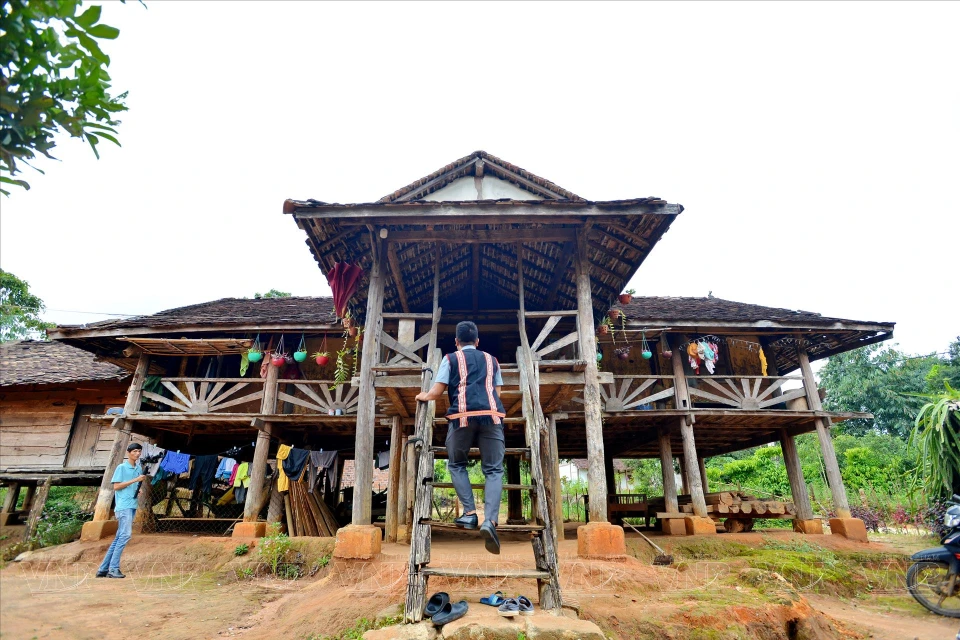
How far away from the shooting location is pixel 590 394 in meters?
6.62

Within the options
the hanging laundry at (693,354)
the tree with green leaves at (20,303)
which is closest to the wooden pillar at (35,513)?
the tree with green leaves at (20,303)

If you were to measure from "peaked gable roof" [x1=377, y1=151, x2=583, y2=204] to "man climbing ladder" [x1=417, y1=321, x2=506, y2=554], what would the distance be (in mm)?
4345

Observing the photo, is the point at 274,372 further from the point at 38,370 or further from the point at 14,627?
the point at 14,627

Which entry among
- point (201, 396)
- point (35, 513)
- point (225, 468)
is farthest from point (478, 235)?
point (35, 513)

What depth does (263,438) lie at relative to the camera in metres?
10.4

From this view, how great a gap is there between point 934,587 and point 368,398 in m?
7.04

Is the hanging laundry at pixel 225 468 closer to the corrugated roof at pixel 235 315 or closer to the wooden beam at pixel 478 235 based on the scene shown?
the corrugated roof at pixel 235 315

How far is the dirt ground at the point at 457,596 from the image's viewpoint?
12.3ft

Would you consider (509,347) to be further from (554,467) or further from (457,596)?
(457,596)

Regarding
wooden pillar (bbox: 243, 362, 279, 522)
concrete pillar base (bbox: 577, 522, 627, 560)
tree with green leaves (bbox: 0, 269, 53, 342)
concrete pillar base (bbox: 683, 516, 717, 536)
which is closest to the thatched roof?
tree with green leaves (bbox: 0, 269, 53, 342)

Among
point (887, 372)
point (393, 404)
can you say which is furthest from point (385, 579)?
point (887, 372)

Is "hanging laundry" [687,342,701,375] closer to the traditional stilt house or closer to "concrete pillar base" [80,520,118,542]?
the traditional stilt house

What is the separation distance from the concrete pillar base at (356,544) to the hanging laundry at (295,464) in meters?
5.25

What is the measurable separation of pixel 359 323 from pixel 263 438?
3397 millimetres
